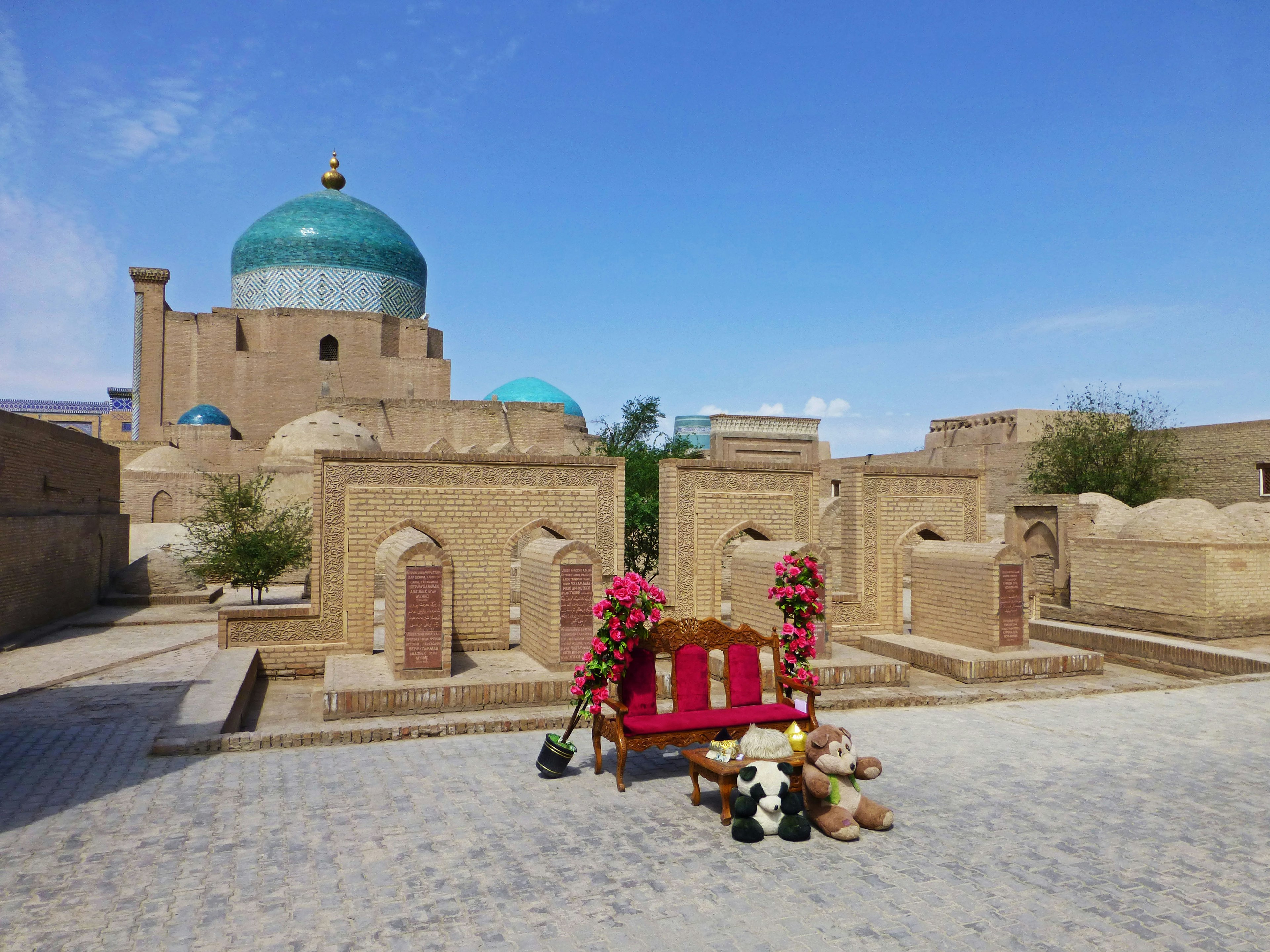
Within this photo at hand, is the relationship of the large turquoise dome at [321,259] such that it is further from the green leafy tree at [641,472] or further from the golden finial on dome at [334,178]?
the green leafy tree at [641,472]

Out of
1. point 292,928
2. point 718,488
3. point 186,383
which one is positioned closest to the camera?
point 292,928

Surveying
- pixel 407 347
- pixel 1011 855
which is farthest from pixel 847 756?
pixel 407 347

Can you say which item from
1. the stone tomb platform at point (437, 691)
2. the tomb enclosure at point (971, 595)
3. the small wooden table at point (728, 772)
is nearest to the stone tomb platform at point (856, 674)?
the tomb enclosure at point (971, 595)

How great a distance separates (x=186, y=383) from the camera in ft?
98.9

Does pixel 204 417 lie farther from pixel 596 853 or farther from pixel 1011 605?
pixel 596 853

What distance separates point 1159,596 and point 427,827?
11.6m

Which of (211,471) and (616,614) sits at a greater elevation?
(211,471)

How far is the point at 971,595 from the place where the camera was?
1013 centimetres

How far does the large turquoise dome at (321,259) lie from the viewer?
104 ft

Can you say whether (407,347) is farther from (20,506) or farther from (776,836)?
(776,836)

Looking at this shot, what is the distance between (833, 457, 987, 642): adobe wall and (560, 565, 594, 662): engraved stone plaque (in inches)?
164

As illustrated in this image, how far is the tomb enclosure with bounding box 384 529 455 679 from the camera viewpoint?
8211 mm

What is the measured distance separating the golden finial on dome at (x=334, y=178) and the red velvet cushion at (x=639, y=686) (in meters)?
33.2

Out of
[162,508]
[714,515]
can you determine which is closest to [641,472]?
[714,515]
